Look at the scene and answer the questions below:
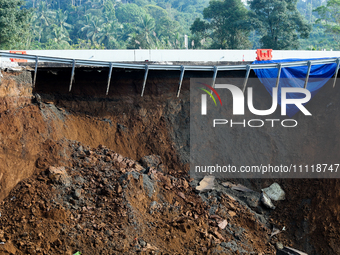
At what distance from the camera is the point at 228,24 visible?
102 ft

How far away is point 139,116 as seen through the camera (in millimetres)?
12383

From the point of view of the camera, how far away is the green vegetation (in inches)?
1028

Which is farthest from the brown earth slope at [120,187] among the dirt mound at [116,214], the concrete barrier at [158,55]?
the concrete barrier at [158,55]

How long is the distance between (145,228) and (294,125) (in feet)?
25.1

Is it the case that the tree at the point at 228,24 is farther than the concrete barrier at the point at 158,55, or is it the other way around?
the tree at the point at 228,24

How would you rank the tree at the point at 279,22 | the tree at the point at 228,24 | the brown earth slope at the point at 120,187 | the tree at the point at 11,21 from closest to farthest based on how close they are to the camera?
the brown earth slope at the point at 120,187 → the tree at the point at 11,21 → the tree at the point at 279,22 → the tree at the point at 228,24

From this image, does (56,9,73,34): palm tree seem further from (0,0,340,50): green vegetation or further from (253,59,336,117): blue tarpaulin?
(253,59,336,117): blue tarpaulin

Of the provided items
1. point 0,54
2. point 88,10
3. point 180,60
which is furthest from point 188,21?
point 0,54

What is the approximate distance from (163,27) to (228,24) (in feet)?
73.5

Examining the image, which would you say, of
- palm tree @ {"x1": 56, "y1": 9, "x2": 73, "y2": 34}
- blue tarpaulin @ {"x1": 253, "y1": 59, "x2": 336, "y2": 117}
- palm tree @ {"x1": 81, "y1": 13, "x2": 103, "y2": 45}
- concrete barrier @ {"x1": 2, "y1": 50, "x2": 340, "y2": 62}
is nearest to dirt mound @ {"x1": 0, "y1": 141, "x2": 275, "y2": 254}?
blue tarpaulin @ {"x1": 253, "y1": 59, "x2": 336, "y2": 117}

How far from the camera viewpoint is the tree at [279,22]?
2820 cm

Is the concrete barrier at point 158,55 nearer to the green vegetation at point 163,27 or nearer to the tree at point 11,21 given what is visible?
the tree at point 11,21

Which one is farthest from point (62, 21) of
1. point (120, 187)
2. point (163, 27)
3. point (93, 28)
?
point (120, 187)

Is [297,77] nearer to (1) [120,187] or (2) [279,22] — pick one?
(1) [120,187]
